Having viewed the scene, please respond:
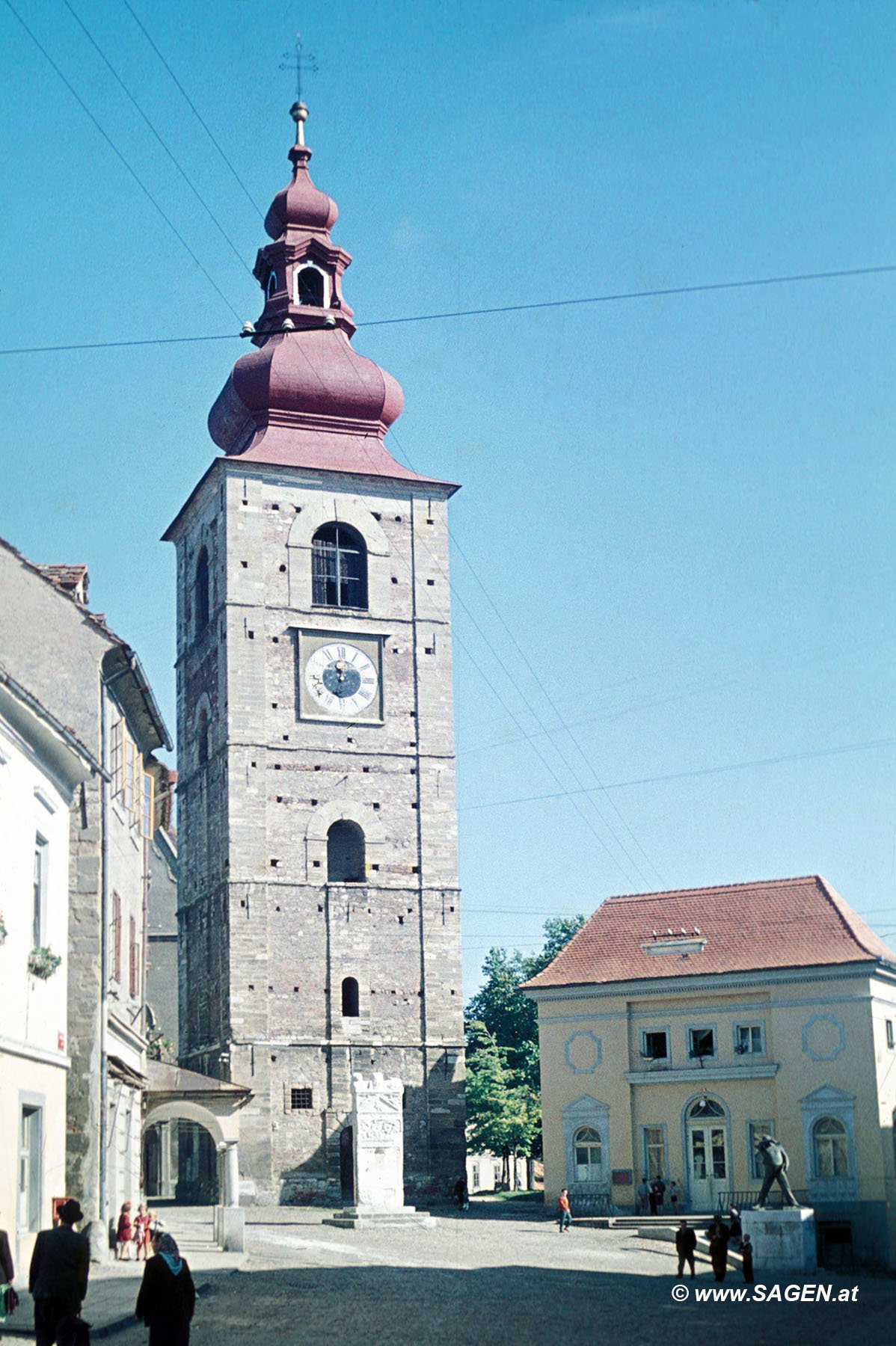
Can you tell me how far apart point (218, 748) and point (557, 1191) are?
17.7 meters

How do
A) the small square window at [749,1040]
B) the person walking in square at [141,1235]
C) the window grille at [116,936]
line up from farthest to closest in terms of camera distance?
1. the small square window at [749,1040]
2. the window grille at [116,936]
3. the person walking in square at [141,1235]

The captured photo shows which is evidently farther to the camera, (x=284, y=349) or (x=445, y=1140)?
(x=284, y=349)

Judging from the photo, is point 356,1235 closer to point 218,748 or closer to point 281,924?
point 281,924

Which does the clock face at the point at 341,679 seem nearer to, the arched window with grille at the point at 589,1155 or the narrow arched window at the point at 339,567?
the narrow arched window at the point at 339,567

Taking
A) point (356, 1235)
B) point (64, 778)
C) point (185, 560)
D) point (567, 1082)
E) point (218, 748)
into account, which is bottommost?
point (356, 1235)

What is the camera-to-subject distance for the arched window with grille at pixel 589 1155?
49156mm

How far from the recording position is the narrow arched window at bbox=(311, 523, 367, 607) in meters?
59.3

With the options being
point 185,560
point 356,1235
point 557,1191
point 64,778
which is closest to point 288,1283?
point 64,778

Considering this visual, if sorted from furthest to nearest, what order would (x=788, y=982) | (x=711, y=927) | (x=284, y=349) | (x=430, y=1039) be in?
1. (x=284, y=349)
2. (x=430, y=1039)
3. (x=711, y=927)
4. (x=788, y=982)

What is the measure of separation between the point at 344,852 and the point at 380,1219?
18.3m

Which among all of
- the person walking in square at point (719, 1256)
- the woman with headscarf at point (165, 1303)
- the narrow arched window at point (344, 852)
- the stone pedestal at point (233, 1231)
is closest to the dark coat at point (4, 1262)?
the woman with headscarf at point (165, 1303)

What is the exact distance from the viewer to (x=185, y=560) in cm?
6406

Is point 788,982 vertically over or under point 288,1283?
over
